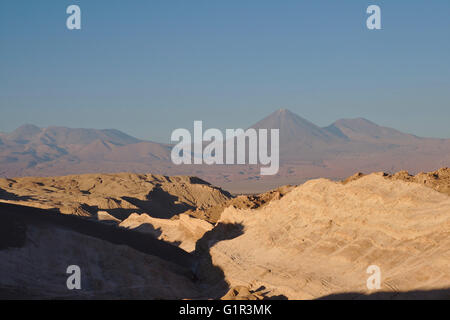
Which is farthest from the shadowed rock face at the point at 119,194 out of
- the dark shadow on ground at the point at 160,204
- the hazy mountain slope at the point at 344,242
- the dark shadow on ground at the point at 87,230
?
the hazy mountain slope at the point at 344,242

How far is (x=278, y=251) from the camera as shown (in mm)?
23484

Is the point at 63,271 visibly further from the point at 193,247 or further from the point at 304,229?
the point at 193,247

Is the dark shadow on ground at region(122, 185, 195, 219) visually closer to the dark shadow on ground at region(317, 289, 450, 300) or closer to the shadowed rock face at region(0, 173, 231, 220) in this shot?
the shadowed rock face at region(0, 173, 231, 220)

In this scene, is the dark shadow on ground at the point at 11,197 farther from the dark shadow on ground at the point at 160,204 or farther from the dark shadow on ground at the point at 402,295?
the dark shadow on ground at the point at 402,295

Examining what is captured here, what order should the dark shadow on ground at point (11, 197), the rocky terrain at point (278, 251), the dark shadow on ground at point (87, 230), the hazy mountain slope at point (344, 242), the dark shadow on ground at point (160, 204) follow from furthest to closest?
the dark shadow on ground at point (160, 204) < the dark shadow on ground at point (11, 197) < the dark shadow on ground at point (87, 230) < the rocky terrain at point (278, 251) < the hazy mountain slope at point (344, 242)

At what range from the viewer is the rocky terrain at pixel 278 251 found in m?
18.1

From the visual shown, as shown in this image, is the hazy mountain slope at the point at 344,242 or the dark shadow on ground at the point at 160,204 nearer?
the hazy mountain slope at the point at 344,242

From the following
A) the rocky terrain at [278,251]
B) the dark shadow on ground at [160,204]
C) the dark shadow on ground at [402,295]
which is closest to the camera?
the dark shadow on ground at [402,295]

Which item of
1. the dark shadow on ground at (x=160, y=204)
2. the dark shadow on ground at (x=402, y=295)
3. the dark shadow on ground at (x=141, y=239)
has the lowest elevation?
the dark shadow on ground at (x=160, y=204)

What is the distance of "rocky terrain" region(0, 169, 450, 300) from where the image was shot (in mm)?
18125

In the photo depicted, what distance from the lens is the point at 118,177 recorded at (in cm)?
7456

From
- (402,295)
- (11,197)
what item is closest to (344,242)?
(402,295)
